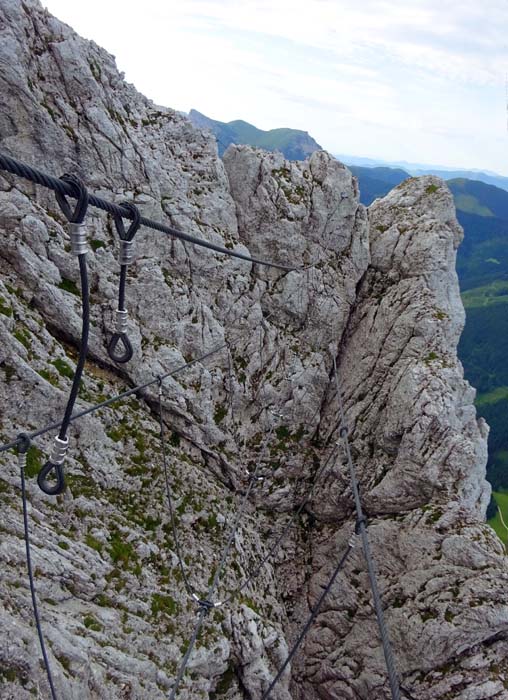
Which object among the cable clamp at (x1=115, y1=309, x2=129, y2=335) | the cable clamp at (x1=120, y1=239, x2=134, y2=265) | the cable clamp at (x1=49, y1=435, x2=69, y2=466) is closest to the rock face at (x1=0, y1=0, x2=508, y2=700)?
the cable clamp at (x1=49, y1=435, x2=69, y2=466)

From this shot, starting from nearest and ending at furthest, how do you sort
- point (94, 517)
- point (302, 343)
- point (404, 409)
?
1. point (94, 517)
2. point (404, 409)
3. point (302, 343)

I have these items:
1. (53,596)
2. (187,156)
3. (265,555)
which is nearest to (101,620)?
(53,596)

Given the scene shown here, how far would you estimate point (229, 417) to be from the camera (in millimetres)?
35719

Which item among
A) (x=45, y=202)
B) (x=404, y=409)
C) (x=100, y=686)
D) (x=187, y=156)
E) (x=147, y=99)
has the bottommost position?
(x=100, y=686)

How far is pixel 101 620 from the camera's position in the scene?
21.0 metres

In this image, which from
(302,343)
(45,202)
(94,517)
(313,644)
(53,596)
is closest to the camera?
(53,596)

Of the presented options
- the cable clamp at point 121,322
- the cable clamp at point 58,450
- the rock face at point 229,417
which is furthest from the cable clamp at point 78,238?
the rock face at point 229,417

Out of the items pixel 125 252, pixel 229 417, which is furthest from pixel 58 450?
pixel 229 417

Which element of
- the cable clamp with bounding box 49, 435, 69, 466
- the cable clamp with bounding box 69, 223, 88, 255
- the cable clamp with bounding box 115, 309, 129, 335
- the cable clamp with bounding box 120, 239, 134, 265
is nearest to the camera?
the cable clamp with bounding box 69, 223, 88, 255

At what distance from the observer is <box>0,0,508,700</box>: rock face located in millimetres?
23125

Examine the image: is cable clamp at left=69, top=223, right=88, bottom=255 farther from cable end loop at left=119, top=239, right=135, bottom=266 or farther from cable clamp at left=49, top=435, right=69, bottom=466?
cable clamp at left=49, top=435, right=69, bottom=466

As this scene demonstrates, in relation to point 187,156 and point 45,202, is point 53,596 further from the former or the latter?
point 187,156

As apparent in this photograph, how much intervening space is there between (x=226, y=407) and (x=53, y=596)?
18644mm

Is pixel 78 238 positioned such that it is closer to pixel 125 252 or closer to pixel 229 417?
pixel 125 252
